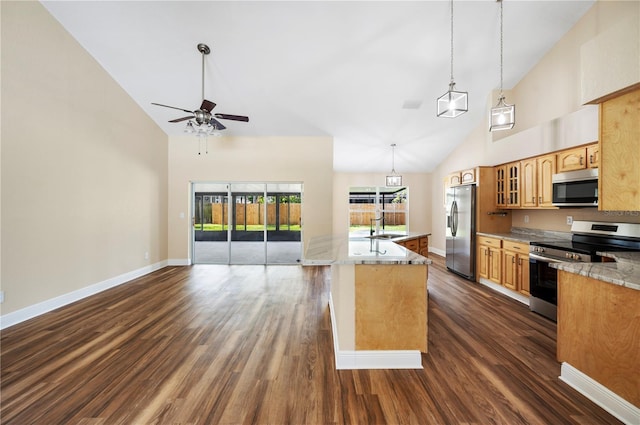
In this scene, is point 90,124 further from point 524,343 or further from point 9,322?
point 524,343

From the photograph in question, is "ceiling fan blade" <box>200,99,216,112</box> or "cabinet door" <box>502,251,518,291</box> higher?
"ceiling fan blade" <box>200,99,216,112</box>

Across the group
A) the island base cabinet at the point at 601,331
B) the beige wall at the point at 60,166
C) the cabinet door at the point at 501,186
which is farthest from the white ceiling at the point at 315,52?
the island base cabinet at the point at 601,331

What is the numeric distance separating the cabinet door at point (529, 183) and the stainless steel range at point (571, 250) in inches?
25.1

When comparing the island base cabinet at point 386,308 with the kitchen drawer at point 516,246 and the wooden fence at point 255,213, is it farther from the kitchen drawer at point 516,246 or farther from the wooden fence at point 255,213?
the wooden fence at point 255,213

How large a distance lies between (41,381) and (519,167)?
6.11 metres

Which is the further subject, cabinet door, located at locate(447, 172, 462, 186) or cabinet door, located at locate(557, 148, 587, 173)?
cabinet door, located at locate(447, 172, 462, 186)

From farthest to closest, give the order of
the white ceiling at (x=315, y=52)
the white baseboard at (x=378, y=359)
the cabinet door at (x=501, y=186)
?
the cabinet door at (x=501, y=186)
the white ceiling at (x=315, y=52)
the white baseboard at (x=378, y=359)

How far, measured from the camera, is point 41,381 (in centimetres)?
193

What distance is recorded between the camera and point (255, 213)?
26.6 feet

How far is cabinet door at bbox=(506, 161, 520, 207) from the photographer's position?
404 cm

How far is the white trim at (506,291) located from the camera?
11.5 feet

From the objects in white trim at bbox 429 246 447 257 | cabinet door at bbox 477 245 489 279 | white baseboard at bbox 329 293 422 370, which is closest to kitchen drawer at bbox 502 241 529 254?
cabinet door at bbox 477 245 489 279

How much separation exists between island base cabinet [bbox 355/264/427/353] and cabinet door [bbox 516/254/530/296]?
2.35 meters

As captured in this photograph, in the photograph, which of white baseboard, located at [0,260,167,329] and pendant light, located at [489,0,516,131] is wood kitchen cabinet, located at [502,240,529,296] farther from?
white baseboard, located at [0,260,167,329]
